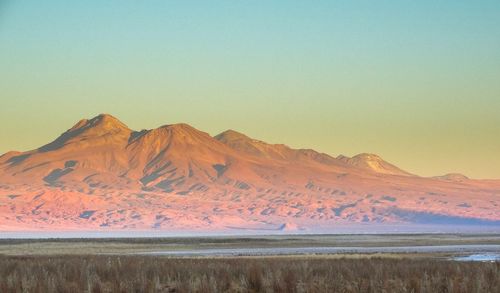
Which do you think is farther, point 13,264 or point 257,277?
point 13,264

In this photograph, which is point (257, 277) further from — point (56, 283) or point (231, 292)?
point (56, 283)

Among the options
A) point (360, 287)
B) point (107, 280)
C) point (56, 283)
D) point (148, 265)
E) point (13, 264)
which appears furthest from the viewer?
point (13, 264)

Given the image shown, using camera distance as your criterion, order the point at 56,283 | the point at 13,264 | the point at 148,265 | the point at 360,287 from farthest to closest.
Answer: the point at 13,264, the point at 148,265, the point at 56,283, the point at 360,287

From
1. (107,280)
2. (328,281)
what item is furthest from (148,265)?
(328,281)

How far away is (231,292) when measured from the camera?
1070 inches

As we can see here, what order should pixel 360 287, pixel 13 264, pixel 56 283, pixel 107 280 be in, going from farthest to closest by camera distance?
pixel 13 264
pixel 107 280
pixel 56 283
pixel 360 287

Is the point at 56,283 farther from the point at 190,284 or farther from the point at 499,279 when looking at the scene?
the point at 499,279

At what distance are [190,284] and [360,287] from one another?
462 cm

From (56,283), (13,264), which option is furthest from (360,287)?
(13,264)

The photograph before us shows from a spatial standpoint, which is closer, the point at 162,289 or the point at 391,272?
the point at 162,289

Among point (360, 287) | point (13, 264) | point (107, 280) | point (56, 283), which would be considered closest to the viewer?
point (360, 287)

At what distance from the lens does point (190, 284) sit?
26344 mm

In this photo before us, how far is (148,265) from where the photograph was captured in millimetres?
37969

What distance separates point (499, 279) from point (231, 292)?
7.55 meters
